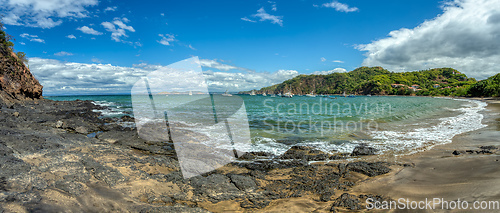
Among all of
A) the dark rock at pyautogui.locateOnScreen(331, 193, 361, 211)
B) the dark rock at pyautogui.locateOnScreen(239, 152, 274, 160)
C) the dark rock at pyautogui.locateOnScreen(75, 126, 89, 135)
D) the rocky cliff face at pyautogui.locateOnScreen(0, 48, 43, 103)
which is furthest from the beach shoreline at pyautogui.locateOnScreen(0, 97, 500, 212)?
the rocky cliff face at pyautogui.locateOnScreen(0, 48, 43, 103)

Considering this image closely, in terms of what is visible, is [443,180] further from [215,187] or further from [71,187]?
[71,187]

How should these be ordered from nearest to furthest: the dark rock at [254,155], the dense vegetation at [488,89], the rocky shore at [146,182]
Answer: the rocky shore at [146,182] → the dark rock at [254,155] → the dense vegetation at [488,89]

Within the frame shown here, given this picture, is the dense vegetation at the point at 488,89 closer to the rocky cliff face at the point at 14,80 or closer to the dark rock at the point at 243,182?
the dark rock at the point at 243,182

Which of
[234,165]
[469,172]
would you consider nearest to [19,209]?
[234,165]

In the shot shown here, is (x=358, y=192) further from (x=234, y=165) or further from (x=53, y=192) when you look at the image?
(x=53, y=192)

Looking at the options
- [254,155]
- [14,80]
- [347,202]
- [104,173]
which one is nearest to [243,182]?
[347,202]

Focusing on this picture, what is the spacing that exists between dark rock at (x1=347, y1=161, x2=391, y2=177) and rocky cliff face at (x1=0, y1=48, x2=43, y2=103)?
31.8 meters

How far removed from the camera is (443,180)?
224 inches

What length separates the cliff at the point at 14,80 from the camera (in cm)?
2405

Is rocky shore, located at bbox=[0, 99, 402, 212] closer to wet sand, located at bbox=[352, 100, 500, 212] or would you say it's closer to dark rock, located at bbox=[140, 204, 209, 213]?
dark rock, located at bbox=[140, 204, 209, 213]

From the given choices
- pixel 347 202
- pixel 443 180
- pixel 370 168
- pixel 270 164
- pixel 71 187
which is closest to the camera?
pixel 71 187

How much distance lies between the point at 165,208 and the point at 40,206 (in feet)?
6.41

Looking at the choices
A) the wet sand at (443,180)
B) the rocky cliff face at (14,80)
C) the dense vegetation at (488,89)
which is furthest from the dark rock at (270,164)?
the dense vegetation at (488,89)

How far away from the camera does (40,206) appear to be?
3412mm
